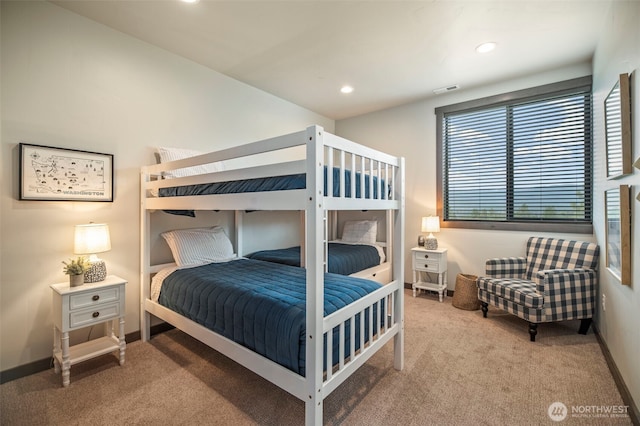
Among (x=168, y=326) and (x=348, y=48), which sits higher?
(x=348, y=48)

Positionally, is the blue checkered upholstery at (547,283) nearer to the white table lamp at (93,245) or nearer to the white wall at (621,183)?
the white wall at (621,183)

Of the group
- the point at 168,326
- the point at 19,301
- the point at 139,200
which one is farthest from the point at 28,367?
the point at 139,200

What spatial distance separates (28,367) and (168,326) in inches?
37.2

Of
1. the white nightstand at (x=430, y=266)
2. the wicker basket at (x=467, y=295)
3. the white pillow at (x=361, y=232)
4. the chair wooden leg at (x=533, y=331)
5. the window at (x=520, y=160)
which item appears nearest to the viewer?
the chair wooden leg at (x=533, y=331)

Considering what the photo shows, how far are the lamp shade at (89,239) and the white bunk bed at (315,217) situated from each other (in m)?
0.45

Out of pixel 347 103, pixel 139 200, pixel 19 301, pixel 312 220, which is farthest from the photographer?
pixel 347 103

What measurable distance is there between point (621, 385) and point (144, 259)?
3559mm

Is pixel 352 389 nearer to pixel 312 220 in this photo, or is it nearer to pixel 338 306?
pixel 338 306

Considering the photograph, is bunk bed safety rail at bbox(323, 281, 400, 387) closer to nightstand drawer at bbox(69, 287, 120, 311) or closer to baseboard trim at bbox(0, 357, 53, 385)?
nightstand drawer at bbox(69, 287, 120, 311)

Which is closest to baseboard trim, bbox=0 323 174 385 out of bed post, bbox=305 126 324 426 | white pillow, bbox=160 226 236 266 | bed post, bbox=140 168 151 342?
bed post, bbox=140 168 151 342

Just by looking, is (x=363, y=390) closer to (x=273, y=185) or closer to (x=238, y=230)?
(x=273, y=185)

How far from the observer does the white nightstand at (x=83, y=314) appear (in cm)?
187

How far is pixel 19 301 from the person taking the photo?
1951 mm

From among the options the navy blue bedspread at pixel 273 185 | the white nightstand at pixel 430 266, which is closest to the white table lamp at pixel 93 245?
the navy blue bedspread at pixel 273 185
